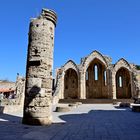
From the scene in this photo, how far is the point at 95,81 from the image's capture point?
36781mm

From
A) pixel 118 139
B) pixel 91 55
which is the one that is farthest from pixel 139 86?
pixel 118 139

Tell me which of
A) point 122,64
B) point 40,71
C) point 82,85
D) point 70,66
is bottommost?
point 40,71

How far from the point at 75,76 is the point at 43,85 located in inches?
1135

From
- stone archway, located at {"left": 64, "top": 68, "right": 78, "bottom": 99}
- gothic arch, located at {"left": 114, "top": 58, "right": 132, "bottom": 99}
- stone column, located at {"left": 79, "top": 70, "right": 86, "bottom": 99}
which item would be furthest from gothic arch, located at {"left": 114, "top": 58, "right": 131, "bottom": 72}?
stone archway, located at {"left": 64, "top": 68, "right": 78, "bottom": 99}

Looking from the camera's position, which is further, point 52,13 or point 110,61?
point 110,61

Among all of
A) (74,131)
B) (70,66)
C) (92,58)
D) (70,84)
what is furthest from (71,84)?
(74,131)

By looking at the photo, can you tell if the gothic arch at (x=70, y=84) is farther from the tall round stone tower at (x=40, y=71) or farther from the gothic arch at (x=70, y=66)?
the tall round stone tower at (x=40, y=71)

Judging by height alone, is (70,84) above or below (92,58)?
below

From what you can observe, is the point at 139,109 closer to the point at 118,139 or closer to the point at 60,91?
the point at 118,139

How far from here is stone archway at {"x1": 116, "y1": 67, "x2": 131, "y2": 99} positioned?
118 feet

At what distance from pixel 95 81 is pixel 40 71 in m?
28.7

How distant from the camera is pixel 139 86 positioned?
108 ft

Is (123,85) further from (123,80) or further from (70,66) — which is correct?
(70,66)

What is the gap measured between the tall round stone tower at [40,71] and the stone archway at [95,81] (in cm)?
2753
